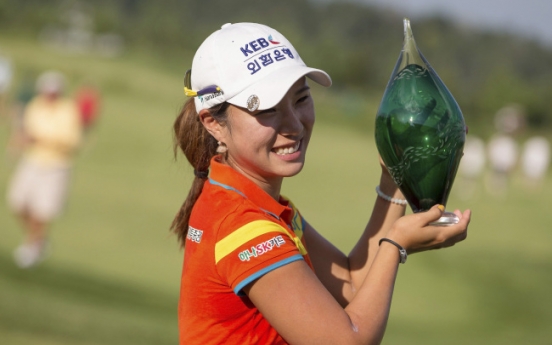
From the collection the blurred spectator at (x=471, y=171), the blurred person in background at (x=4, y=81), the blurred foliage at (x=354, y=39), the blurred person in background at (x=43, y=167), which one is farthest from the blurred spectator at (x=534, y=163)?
the blurred person in background at (x=43, y=167)

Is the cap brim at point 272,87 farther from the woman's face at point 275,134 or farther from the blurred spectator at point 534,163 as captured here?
the blurred spectator at point 534,163

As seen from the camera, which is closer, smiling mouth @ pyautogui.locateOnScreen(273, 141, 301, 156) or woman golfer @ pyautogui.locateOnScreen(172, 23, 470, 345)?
woman golfer @ pyautogui.locateOnScreen(172, 23, 470, 345)

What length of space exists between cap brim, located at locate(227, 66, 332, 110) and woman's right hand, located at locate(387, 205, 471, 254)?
0.40 metres

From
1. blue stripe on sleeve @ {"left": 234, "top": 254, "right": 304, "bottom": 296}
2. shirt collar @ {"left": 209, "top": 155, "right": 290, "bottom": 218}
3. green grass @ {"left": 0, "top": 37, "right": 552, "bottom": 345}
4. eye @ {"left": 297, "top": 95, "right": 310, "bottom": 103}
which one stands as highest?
eye @ {"left": 297, "top": 95, "right": 310, "bottom": 103}

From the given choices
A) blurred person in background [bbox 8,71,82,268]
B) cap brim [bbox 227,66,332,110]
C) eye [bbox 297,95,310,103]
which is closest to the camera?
cap brim [bbox 227,66,332,110]

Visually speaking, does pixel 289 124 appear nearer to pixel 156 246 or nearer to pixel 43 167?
pixel 43 167

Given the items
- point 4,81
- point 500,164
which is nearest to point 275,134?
point 4,81

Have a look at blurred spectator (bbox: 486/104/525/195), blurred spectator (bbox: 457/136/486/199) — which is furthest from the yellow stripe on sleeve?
blurred spectator (bbox: 486/104/525/195)

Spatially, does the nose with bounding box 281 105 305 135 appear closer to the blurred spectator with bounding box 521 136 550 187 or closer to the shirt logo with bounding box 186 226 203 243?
the shirt logo with bounding box 186 226 203 243

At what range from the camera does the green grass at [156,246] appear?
28.5 feet

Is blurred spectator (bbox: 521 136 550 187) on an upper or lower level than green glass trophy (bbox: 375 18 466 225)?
lower

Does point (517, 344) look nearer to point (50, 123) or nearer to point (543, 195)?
point (50, 123)

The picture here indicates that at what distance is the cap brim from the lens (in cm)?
202

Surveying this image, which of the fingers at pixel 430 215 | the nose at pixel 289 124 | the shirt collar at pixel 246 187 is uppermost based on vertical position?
the nose at pixel 289 124
